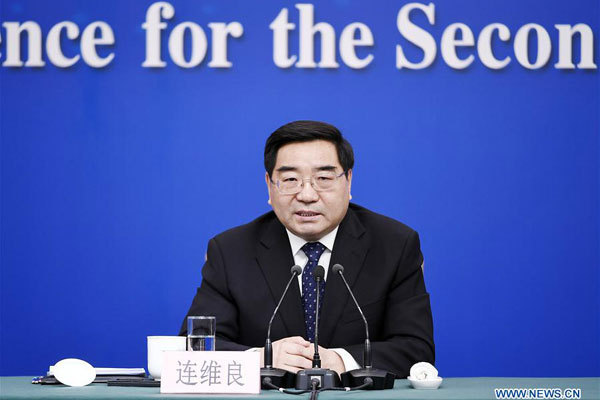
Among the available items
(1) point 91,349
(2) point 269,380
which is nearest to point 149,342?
(2) point 269,380

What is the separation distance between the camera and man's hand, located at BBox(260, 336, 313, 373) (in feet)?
7.60

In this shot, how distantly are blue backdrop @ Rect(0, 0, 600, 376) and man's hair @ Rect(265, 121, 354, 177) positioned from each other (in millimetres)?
1123

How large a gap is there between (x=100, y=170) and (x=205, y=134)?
0.49 metres

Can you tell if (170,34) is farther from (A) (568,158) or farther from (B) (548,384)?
(B) (548,384)

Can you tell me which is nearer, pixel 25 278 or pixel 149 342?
pixel 149 342

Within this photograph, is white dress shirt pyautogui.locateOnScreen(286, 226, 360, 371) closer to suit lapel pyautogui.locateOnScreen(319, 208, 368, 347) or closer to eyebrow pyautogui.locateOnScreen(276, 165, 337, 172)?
suit lapel pyautogui.locateOnScreen(319, 208, 368, 347)

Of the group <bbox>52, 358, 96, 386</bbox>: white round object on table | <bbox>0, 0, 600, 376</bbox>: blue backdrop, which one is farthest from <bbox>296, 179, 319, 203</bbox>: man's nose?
<bbox>0, 0, 600, 376</bbox>: blue backdrop

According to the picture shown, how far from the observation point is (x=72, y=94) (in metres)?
3.98

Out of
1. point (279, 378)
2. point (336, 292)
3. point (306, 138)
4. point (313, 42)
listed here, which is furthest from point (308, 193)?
point (313, 42)

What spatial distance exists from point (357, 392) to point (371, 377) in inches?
3.3

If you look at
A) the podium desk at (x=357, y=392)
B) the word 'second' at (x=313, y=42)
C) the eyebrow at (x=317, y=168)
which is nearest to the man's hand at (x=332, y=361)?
the podium desk at (x=357, y=392)

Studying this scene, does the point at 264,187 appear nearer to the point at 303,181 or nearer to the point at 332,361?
the point at 303,181

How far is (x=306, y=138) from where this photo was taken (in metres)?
2.77

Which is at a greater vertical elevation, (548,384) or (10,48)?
(10,48)
